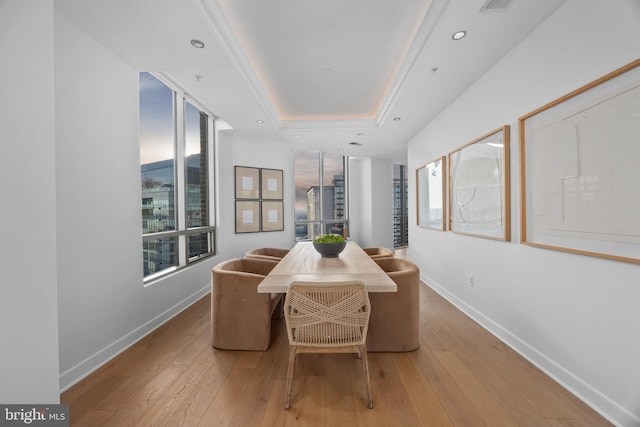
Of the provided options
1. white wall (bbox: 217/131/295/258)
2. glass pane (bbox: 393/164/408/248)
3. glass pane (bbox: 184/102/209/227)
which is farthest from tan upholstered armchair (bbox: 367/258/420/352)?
glass pane (bbox: 393/164/408/248)

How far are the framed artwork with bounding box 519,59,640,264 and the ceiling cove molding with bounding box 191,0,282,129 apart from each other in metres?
2.53

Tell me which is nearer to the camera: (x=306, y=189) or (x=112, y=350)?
(x=112, y=350)

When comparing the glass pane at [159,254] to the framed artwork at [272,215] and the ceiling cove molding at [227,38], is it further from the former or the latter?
the ceiling cove molding at [227,38]

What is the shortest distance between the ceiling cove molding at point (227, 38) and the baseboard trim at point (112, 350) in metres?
2.68

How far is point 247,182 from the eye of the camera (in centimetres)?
492

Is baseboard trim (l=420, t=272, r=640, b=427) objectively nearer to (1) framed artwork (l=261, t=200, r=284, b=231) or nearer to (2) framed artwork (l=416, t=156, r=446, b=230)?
(2) framed artwork (l=416, t=156, r=446, b=230)

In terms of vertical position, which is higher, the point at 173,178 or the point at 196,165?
the point at 196,165

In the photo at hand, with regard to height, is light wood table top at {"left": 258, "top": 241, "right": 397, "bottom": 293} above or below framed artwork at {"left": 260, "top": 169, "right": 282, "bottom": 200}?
below

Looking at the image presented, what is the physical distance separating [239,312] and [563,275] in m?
2.49

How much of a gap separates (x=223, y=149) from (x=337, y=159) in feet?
11.5

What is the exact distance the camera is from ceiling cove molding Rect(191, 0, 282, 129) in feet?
6.11

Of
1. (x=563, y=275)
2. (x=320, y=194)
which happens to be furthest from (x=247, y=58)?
(x=320, y=194)

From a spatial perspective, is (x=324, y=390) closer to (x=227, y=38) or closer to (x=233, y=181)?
(x=227, y=38)

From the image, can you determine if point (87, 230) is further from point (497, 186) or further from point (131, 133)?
point (497, 186)
